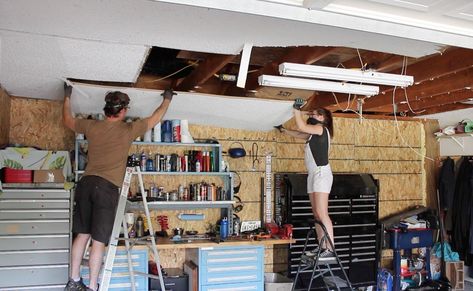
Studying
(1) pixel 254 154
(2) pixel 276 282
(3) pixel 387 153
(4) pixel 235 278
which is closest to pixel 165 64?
(1) pixel 254 154

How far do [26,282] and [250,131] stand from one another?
Result: 9.10ft

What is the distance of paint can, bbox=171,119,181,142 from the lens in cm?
444

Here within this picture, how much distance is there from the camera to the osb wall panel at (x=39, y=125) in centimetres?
409

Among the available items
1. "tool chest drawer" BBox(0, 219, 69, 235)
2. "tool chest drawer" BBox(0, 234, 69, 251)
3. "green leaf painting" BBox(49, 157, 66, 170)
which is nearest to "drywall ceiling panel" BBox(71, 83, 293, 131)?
"green leaf painting" BBox(49, 157, 66, 170)

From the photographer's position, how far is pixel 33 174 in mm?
3434

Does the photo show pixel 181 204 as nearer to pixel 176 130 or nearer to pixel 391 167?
pixel 176 130

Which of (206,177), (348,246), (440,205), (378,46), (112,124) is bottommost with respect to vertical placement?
(348,246)

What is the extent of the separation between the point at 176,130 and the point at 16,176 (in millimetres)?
1614

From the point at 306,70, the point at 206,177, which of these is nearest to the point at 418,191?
the point at 206,177

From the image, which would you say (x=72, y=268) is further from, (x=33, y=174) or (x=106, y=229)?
(x=33, y=174)

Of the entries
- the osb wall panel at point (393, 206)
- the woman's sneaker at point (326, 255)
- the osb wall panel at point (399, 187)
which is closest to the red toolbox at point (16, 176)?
the woman's sneaker at point (326, 255)

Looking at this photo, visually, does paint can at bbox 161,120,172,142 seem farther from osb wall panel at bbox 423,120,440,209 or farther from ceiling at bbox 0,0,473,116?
osb wall panel at bbox 423,120,440,209

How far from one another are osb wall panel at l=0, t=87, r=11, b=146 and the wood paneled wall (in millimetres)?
116

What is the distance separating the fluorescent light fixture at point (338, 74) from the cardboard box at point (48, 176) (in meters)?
2.03
